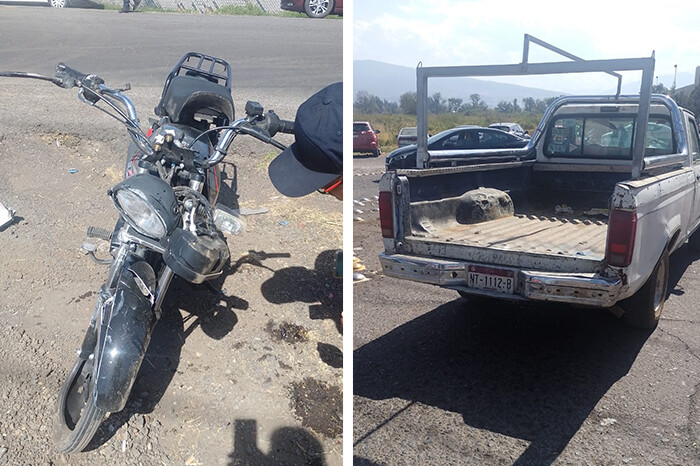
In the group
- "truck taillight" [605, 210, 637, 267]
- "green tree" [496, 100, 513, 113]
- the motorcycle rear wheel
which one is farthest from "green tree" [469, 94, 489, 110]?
the motorcycle rear wheel

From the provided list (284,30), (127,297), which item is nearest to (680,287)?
(127,297)

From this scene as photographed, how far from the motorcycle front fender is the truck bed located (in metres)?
1.47

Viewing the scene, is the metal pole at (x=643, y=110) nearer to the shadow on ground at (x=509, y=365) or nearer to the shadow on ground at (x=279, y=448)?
the shadow on ground at (x=509, y=365)

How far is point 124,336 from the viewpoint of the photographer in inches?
77.7

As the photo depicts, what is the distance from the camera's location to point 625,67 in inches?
97.7

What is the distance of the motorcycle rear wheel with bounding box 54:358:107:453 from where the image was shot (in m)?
1.99

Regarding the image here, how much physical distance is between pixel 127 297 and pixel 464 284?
151 centimetres

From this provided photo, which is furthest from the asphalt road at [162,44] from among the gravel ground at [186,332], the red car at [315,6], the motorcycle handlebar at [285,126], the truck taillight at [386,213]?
the motorcycle handlebar at [285,126]

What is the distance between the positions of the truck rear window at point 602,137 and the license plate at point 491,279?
205 centimetres

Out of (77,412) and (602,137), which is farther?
(602,137)

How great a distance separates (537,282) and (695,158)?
90.3 inches

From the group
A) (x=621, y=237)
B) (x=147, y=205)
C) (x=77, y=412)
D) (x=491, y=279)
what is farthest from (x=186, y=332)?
(x=621, y=237)

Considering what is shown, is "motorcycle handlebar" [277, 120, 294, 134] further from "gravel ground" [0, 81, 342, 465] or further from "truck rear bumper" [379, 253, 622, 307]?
"gravel ground" [0, 81, 342, 465]

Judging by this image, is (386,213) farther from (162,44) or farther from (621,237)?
(162,44)
